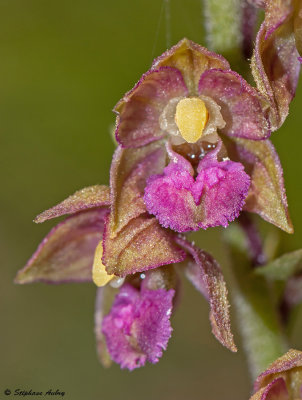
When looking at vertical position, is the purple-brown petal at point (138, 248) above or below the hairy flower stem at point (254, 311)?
above

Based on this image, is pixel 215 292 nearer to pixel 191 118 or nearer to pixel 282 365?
pixel 282 365

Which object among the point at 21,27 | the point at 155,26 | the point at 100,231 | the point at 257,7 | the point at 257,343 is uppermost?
the point at 21,27

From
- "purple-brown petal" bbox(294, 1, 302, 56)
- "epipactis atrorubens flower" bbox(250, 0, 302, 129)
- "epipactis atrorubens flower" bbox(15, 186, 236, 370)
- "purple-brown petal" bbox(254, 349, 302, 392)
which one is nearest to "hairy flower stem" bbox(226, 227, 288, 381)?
"epipactis atrorubens flower" bbox(15, 186, 236, 370)

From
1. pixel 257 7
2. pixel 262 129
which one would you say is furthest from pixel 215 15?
pixel 262 129

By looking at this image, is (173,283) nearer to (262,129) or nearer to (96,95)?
(262,129)

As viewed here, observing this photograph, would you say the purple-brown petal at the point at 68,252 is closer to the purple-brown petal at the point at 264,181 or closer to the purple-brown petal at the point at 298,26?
the purple-brown petal at the point at 264,181

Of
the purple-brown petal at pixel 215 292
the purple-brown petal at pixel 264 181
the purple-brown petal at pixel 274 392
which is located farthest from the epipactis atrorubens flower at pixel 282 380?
the purple-brown petal at pixel 264 181
